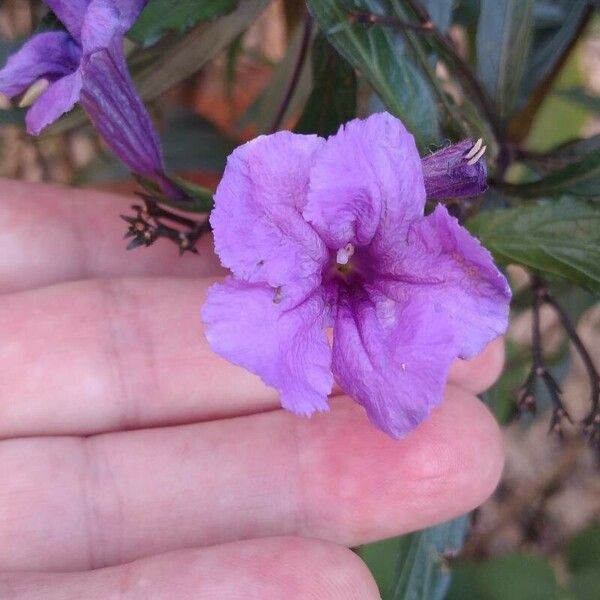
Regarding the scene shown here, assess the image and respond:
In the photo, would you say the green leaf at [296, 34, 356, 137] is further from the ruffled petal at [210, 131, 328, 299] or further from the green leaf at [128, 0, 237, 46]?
the ruffled petal at [210, 131, 328, 299]

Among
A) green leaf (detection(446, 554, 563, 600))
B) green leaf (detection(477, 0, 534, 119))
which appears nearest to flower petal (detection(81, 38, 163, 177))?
green leaf (detection(477, 0, 534, 119))

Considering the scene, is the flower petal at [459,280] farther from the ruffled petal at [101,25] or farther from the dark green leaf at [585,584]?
the dark green leaf at [585,584]

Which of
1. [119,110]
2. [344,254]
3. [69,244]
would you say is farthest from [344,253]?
→ [69,244]

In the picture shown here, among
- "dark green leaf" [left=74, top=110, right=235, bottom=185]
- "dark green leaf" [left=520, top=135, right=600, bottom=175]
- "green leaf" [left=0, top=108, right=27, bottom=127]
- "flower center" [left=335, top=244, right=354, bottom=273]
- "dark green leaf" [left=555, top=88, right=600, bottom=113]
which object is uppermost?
"green leaf" [left=0, top=108, right=27, bottom=127]

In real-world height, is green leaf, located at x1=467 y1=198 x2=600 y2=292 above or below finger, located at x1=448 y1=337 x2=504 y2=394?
above

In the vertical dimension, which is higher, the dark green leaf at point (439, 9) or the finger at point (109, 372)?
the dark green leaf at point (439, 9)

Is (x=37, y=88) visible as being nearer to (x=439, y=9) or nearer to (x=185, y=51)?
(x=185, y=51)

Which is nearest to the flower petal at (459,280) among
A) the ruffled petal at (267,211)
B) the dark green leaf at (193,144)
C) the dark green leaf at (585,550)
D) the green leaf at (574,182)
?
the ruffled petal at (267,211)
